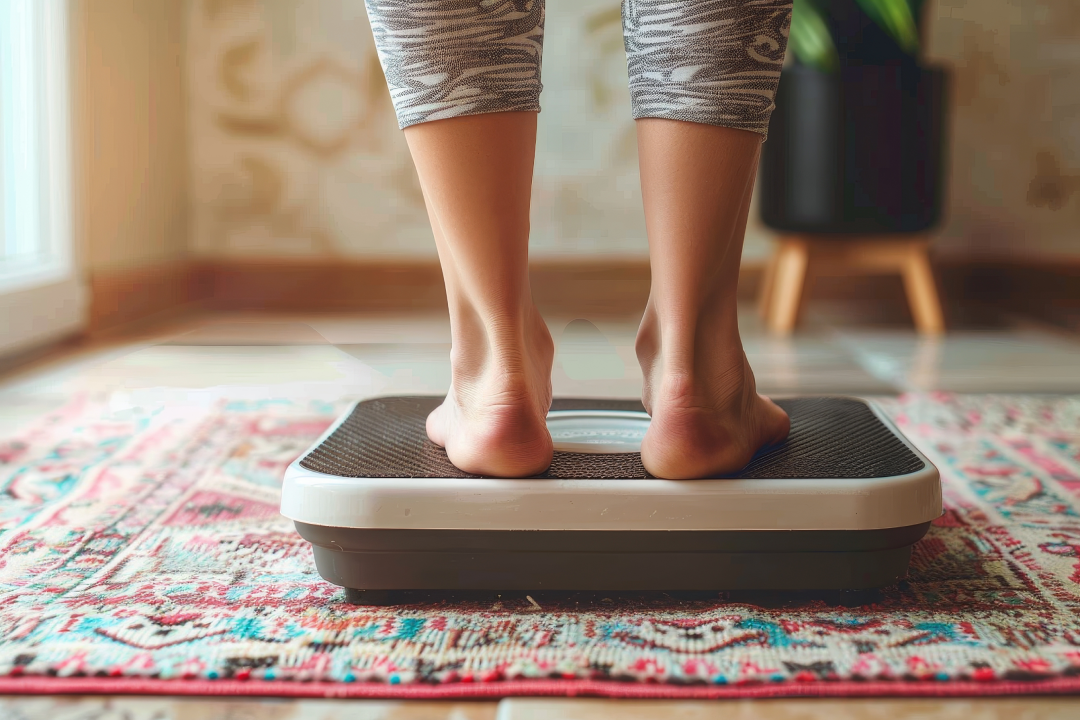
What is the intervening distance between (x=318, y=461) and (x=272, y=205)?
1.81m

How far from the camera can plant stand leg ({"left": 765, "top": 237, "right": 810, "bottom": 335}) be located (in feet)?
6.72

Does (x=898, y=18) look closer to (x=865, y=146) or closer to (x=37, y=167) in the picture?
(x=865, y=146)

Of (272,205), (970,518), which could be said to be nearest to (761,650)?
(970,518)

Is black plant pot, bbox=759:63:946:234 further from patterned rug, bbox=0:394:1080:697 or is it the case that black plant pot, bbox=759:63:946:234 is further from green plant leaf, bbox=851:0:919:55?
patterned rug, bbox=0:394:1080:697

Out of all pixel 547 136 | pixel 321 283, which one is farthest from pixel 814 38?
pixel 321 283

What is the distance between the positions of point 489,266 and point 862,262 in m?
1.57

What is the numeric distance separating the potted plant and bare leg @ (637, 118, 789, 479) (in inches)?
53.5

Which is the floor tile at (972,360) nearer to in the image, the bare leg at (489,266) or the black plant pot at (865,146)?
the black plant pot at (865,146)

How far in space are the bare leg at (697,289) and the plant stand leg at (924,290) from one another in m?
1.48

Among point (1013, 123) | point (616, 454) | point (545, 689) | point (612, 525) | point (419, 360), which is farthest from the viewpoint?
point (1013, 123)

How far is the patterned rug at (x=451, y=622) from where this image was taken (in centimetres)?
57

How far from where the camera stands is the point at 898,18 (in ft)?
6.23

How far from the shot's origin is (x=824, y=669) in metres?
0.58

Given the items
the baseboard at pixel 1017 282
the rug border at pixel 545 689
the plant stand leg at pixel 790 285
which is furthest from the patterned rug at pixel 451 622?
the baseboard at pixel 1017 282
